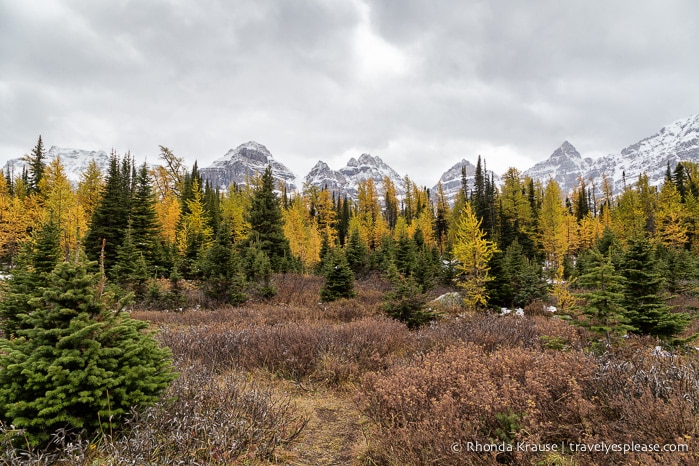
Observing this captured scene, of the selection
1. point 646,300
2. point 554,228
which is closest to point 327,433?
point 646,300

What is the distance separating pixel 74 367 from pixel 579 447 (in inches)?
172

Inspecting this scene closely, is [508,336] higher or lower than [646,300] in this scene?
lower

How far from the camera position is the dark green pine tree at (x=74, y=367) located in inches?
111

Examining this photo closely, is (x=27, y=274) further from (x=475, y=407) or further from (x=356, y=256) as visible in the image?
(x=356, y=256)

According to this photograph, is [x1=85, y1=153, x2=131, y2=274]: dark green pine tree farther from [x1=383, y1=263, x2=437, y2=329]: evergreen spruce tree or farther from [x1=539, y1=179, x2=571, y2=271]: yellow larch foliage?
[x1=539, y1=179, x2=571, y2=271]: yellow larch foliage

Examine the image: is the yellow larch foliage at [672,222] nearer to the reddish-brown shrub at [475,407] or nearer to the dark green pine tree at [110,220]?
the reddish-brown shrub at [475,407]

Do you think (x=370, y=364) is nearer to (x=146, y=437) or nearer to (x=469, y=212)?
(x=146, y=437)

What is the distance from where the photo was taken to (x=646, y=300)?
7.86 metres

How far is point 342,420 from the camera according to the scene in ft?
14.9

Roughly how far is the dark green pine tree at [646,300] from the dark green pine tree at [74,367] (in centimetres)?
880

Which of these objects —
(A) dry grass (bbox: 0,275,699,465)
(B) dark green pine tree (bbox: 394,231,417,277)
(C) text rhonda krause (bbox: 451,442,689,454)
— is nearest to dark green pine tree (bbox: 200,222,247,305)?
(A) dry grass (bbox: 0,275,699,465)

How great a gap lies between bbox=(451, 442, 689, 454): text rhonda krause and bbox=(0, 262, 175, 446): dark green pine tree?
302cm

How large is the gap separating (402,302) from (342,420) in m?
7.00

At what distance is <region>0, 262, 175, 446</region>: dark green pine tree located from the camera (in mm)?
2816
